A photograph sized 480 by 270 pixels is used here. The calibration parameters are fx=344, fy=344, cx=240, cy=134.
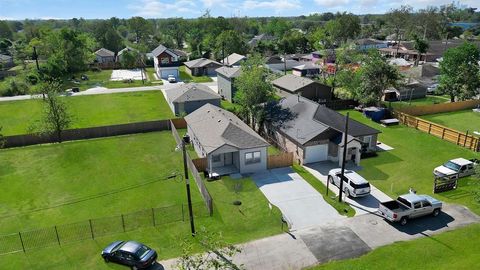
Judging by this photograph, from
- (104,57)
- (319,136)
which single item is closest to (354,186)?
(319,136)

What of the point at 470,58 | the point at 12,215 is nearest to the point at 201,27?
the point at 470,58

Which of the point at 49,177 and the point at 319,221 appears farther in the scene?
the point at 49,177

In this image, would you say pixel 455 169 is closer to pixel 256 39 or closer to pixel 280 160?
pixel 280 160

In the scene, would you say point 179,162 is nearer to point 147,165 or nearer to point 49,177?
point 147,165

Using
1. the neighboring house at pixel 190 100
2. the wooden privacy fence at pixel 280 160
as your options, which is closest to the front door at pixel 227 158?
the wooden privacy fence at pixel 280 160

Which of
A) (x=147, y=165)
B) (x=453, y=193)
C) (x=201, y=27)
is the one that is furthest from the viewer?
(x=201, y=27)

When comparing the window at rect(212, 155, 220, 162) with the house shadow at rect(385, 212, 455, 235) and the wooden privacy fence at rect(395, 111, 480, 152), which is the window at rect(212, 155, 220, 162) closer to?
the house shadow at rect(385, 212, 455, 235)
